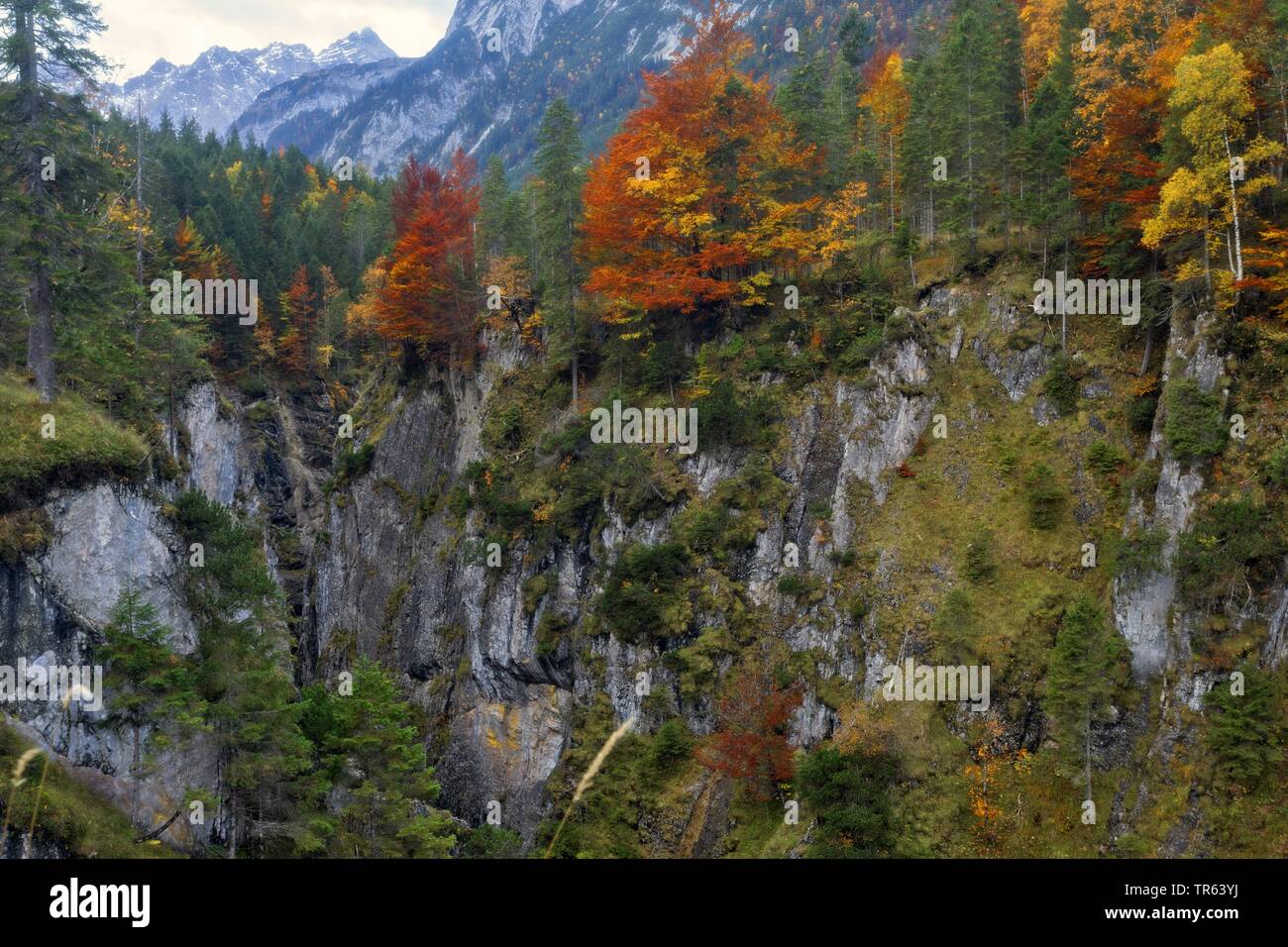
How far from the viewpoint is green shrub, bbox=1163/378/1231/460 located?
65.5 feet

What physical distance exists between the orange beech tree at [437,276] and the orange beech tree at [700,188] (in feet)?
28.8

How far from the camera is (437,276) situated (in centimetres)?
3881

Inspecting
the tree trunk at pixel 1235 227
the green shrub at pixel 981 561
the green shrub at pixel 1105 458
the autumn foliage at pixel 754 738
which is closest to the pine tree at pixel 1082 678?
the green shrub at pixel 981 561

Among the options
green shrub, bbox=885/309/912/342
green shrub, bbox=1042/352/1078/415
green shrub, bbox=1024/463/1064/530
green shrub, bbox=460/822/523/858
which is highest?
green shrub, bbox=885/309/912/342

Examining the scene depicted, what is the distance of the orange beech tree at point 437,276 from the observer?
3862 cm

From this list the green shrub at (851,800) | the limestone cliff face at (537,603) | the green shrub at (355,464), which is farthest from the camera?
the green shrub at (355,464)

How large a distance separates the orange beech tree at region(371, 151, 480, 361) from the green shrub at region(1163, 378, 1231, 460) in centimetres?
2953

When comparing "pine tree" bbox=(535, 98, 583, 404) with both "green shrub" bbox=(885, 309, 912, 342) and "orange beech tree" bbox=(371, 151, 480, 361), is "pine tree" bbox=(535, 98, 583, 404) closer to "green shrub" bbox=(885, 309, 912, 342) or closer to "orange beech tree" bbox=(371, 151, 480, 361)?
"orange beech tree" bbox=(371, 151, 480, 361)

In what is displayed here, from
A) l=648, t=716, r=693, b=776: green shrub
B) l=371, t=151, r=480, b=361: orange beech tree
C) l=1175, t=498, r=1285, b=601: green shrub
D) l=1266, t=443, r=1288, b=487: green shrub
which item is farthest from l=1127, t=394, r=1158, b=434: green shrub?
l=371, t=151, r=480, b=361: orange beech tree

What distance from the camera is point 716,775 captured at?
77.9 ft

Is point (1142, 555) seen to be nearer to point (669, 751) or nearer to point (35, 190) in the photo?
point (669, 751)

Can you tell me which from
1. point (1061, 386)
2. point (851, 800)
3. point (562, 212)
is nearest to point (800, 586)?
point (851, 800)

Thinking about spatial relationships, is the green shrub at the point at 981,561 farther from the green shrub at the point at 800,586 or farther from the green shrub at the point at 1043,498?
the green shrub at the point at 800,586

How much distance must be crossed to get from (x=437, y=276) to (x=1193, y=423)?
32170 mm
